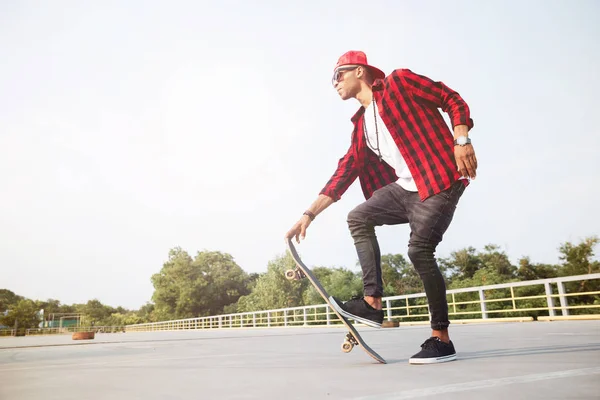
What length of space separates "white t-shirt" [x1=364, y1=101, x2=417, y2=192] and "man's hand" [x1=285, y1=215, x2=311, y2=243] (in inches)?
25.5

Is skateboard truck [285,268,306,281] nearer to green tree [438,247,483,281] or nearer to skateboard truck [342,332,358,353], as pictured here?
skateboard truck [342,332,358,353]

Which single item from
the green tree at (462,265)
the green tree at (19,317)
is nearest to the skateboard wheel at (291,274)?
the green tree at (462,265)

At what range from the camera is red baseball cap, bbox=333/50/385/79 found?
2.97 metres

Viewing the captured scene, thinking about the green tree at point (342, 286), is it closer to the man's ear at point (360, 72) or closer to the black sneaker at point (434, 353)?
the man's ear at point (360, 72)

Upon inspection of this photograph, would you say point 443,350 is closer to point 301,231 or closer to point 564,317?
point 301,231

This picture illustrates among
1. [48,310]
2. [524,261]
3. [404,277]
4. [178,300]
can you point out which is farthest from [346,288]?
[48,310]

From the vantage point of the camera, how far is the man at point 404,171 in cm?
241

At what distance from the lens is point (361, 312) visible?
2566 millimetres

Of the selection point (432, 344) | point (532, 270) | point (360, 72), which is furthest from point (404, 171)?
point (532, 270)

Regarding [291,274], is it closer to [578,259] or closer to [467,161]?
[467,161]

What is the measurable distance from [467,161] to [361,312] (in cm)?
100

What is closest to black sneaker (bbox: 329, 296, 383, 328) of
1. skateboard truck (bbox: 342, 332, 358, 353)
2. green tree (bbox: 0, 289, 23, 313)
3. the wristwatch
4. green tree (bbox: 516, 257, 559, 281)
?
skateboard truck (bbox: 342, 332, 358, 353)

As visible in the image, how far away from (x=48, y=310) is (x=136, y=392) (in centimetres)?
15155

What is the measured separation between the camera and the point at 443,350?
2316 millimetres
